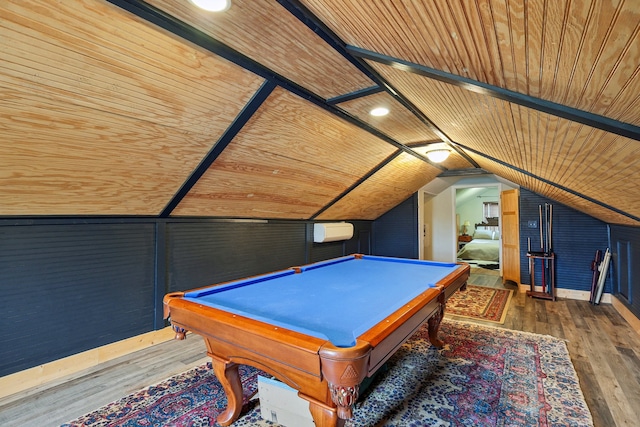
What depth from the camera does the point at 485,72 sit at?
1.32m

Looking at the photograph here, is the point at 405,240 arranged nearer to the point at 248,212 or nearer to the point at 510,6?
the point at 248,212

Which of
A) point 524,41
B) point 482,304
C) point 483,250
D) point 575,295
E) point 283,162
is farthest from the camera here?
point 483,250

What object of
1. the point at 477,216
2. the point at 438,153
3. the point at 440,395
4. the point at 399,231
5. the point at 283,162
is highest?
the point at 438,153

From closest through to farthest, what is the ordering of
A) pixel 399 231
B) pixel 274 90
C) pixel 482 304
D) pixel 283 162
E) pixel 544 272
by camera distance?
1. pixel 274 90
2. pixel 283 162
3. pixel 482 304
4. pixel 544 272
5. pixel 399 231

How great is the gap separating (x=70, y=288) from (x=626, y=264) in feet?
20.0

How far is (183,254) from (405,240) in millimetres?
4980

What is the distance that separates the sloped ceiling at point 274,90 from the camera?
99 cm

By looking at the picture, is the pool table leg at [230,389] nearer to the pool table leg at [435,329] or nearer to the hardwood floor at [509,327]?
the hardwood floor at [509,327]

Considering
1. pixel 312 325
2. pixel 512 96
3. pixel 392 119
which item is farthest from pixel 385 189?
pixel 312 325

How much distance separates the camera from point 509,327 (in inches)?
137

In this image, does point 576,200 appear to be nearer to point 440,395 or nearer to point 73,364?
point 440,395

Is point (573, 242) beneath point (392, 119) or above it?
beneath

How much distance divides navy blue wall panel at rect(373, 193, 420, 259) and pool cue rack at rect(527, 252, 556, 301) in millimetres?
2189

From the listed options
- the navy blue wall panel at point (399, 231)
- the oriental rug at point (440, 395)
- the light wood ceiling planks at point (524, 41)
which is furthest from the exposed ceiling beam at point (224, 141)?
the navy blue wall panel at point (399, 231)
